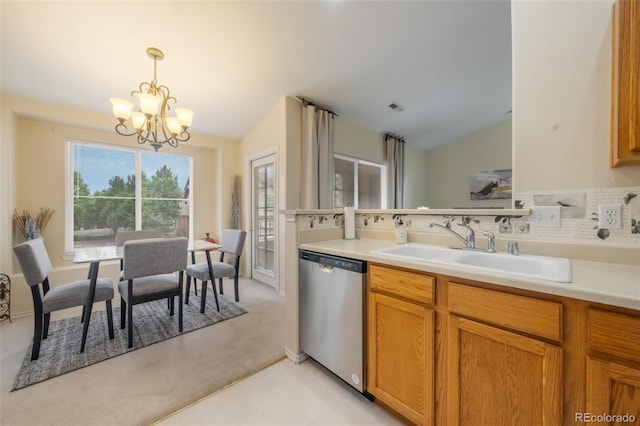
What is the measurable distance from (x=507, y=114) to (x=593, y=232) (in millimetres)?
986

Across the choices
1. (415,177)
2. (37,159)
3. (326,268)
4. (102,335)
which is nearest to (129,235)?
(102,335)

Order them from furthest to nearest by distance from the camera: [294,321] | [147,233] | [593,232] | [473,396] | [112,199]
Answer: [112,199] < [147,233] < [294,321] < [593,232] < [473,396]

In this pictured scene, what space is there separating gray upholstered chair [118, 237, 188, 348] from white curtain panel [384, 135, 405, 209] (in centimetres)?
224

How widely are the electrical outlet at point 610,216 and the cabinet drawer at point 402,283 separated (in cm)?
91

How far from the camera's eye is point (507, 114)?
5.79 ft

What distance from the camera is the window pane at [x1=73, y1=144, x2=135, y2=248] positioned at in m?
3.39

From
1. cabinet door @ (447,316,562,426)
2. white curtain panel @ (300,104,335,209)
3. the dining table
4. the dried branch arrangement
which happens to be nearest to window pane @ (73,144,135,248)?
the dried branch arrangement

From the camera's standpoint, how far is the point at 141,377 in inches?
69.2

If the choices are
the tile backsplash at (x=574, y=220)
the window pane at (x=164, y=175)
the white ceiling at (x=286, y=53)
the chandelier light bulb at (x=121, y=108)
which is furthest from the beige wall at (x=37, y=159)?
Answer: the tile backsplash at (x=574, y=220)

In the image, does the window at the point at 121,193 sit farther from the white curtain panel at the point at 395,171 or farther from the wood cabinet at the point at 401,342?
the wood cabinet at the point at 401,342

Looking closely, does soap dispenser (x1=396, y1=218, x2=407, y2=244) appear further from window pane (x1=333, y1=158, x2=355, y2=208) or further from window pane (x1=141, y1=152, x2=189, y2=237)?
window pane (x1=141, y1=152, x2=189, y2=237)

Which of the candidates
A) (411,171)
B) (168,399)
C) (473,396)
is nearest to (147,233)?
(168,399)

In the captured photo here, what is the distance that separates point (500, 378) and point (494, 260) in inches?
24.9

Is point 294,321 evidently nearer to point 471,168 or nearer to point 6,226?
point 471,168
